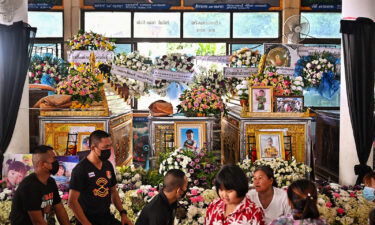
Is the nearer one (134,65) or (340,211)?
(340,211)

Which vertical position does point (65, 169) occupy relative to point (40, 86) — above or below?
below

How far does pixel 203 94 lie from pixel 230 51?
21.1ft

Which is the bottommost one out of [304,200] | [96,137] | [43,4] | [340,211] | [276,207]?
[340,211]

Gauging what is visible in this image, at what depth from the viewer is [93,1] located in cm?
1470

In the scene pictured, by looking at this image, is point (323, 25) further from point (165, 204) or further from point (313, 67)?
point (165, 204)

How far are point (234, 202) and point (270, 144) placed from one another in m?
4.49

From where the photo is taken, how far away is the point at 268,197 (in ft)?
15.6

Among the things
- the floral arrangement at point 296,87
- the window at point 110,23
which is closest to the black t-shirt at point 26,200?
the floral arrangement at point 296,87

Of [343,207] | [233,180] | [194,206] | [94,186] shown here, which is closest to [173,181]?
[233,180]

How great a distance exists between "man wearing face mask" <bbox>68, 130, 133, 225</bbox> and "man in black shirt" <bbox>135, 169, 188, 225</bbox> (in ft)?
3.05

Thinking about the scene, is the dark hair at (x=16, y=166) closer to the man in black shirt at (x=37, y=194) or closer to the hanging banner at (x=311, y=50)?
the man in black shirt at (x=37, y=194)

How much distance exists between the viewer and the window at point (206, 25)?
14891 millimetres

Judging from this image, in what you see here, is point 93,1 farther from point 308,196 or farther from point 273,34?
point 308,196

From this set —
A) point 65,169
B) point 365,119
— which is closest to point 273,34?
point 365,119
